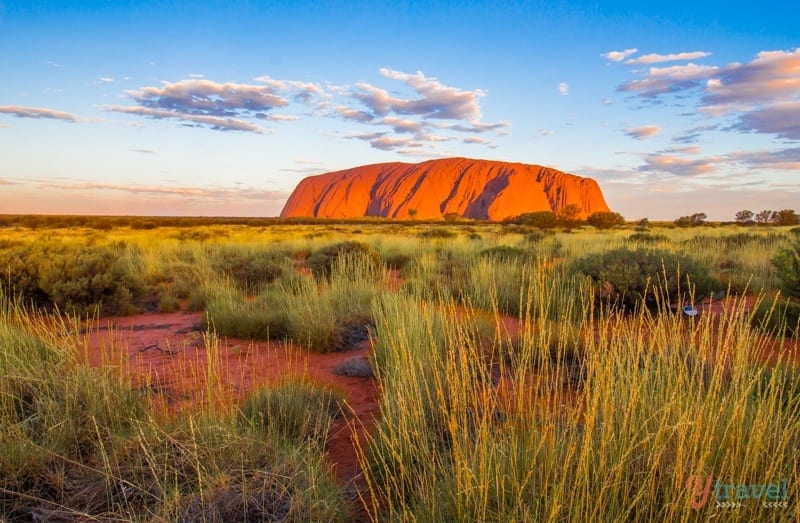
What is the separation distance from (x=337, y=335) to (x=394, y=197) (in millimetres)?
108811

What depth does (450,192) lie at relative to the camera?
370 ft

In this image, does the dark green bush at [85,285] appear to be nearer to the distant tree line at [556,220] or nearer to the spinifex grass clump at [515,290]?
the spinifex grass clump at [515,290]

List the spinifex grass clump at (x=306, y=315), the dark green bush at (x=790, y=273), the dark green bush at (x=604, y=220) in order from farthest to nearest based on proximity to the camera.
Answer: the dark green bush at (x=604, y=220) < the dark green bush at (x=790, y=273) < the spinifex grass clump at (x=306, y=315)

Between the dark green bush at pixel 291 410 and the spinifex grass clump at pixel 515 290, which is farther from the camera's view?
the spinifex grass clump at pixel 515 290

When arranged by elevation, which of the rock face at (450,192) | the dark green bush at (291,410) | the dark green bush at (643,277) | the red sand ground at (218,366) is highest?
the rock face at (450,192)

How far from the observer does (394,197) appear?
372 ft

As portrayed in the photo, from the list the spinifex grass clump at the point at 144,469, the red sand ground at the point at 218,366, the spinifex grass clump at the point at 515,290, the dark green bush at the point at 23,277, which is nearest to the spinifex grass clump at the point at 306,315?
the red sand ground at the point at 218,366

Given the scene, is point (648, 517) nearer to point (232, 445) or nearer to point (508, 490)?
point (508, 490)

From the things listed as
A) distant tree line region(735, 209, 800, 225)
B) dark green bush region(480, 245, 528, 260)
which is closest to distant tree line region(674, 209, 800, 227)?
distant tree line region(735, 209, 800, 225)

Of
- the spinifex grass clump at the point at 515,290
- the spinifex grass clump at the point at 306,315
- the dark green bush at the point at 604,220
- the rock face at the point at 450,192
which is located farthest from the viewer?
the rock face at the point at 450,192

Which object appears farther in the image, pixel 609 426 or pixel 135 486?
pixel 135 486

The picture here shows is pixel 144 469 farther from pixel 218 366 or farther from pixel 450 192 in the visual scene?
pixel 450 192

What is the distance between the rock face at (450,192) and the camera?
349 feet

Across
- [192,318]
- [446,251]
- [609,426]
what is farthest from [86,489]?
[446,251]
